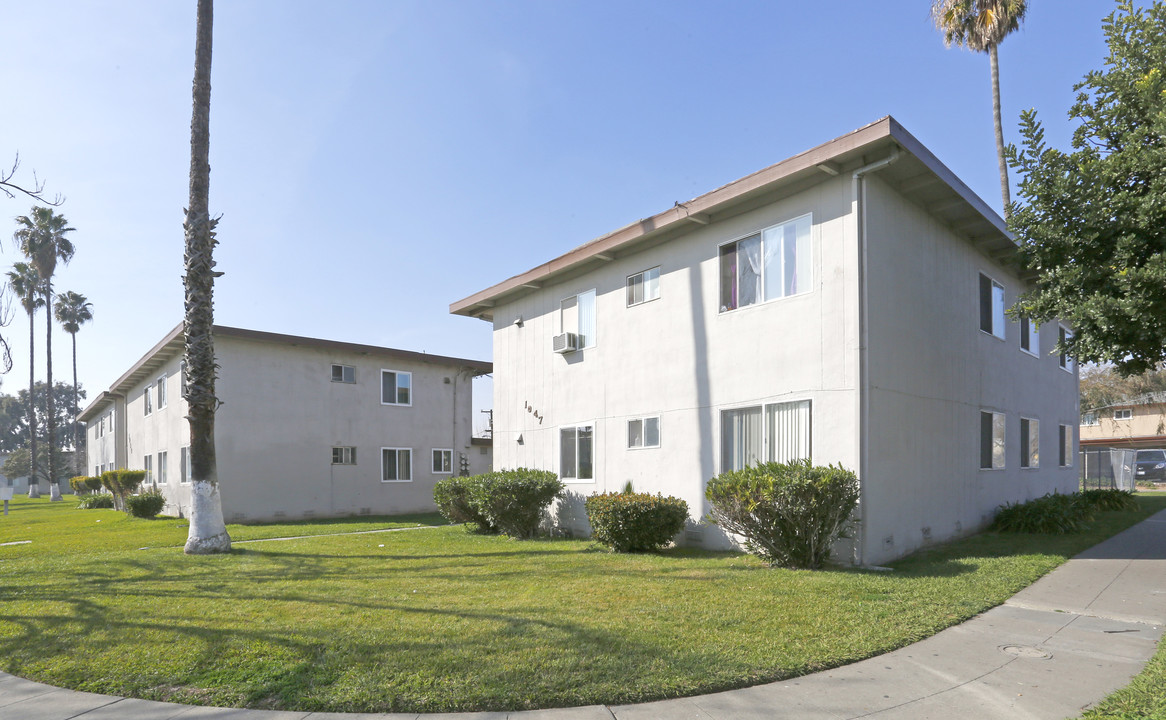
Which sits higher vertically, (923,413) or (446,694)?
(923,413)

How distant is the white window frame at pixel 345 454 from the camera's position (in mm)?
22078

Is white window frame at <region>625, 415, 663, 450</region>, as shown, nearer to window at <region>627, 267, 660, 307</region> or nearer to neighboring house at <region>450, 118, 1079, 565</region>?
neighboring house at <region>450, 118, 1079, 565</region>

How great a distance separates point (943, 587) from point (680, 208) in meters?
6.71

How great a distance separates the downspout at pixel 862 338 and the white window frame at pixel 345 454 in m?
17.0

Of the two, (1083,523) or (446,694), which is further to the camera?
(1083,523)

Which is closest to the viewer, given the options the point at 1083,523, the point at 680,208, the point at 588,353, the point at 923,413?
the point at 923,413

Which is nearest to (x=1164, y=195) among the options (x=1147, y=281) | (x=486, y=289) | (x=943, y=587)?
(x=1147, y=281)

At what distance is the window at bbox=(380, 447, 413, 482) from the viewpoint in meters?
23.2

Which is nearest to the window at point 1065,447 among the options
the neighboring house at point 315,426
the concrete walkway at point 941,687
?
the concrete walkway at point 941,687

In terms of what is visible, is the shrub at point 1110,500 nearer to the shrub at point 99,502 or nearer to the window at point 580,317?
the window at point 580,317

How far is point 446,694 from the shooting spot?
4711 millimetres

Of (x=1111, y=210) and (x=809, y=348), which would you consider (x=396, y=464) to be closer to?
(x=809, y=348)

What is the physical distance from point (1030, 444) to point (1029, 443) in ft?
0.24

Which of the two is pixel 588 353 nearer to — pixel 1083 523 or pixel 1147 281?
pixel 1147 281
